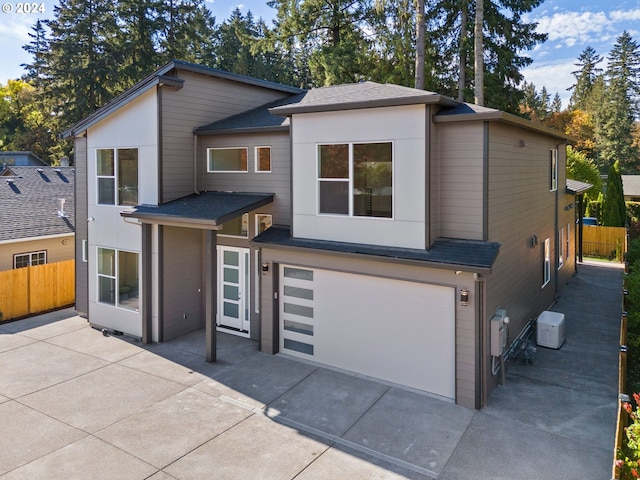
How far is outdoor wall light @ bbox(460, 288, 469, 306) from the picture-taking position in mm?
7883

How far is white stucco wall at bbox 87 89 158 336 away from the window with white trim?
4.35 metres

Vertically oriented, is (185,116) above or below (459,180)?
above

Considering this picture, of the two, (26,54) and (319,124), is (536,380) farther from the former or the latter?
(26,54)

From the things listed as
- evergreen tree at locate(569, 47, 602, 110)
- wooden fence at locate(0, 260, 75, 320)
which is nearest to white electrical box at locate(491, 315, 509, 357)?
wooden fence at locate(0, 260, 75, 320)

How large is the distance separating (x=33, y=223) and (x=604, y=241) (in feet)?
78.7

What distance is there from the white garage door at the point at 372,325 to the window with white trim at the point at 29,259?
1015 centimetres

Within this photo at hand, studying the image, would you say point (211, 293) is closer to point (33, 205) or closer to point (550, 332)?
point (550, 332)

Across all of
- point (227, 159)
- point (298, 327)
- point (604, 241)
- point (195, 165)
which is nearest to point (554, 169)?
point (298, 327)

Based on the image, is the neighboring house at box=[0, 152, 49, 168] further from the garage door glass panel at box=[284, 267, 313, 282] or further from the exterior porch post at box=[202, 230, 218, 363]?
the garage door glass panel at box=[284, 267, 313, 282]

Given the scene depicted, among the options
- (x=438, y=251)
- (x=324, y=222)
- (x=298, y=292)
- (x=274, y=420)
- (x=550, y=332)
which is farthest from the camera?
(x=550, y=332)

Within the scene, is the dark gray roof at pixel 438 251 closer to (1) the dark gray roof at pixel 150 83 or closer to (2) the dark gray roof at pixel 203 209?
(2) the dark gray roof at pixel 203 209

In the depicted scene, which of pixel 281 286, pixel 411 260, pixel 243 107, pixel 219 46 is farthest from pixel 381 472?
pixel 219 46

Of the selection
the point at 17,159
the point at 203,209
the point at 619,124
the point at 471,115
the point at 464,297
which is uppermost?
the point at 619,124

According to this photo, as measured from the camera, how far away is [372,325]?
29.8ft
